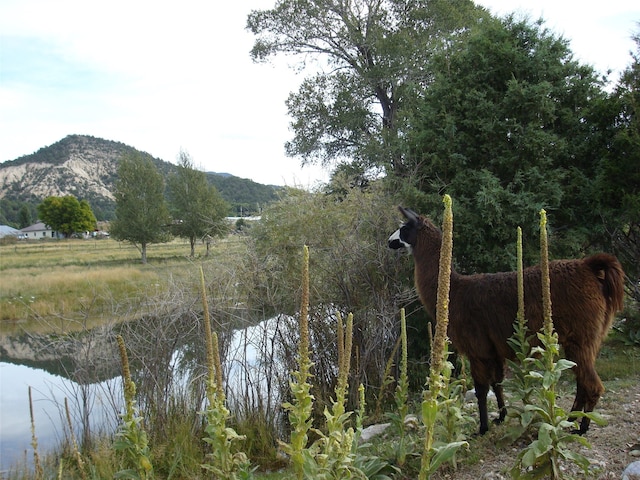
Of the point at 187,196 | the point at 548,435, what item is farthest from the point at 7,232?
the point at 548,435

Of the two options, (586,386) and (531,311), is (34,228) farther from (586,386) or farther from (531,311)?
(586,386)

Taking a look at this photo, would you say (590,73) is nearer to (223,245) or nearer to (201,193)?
(223,245)

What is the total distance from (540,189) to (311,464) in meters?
6.88

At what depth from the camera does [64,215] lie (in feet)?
212

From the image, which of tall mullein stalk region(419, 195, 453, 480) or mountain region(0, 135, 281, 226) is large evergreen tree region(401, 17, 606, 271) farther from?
mountain region(0, 135, 281, 226)

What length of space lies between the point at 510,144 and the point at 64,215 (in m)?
68.3

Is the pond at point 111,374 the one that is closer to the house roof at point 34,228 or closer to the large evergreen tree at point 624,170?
the large evergreen tree at point 624,170

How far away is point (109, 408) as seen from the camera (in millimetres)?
7723

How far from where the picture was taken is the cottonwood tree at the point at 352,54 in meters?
16.8

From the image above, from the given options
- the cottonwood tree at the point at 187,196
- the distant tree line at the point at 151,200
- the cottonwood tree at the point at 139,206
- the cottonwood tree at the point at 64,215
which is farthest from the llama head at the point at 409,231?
the cottonwood tree at the point at 64,215

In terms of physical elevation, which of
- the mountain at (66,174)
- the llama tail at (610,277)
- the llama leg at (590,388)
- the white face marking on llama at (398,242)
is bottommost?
the llama leg at (590,388)

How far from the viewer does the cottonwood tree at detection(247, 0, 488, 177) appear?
55.2ft

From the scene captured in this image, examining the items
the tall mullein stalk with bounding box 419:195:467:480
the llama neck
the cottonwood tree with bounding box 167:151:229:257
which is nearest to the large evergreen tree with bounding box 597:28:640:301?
the llama neck

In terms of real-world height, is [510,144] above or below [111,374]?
above
